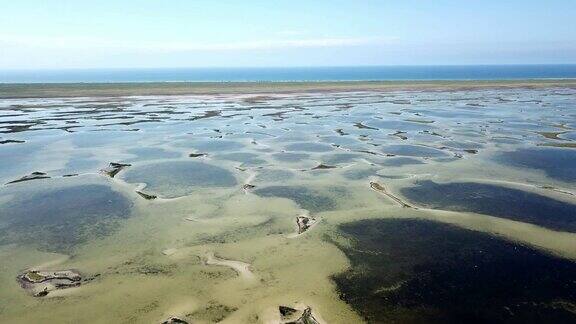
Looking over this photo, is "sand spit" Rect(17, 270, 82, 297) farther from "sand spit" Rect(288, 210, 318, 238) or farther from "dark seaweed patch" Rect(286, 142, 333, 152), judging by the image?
"dark seaweed patch" Rect(286, 142, 333, 152)

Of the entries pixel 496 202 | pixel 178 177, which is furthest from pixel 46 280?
pixel 496 202

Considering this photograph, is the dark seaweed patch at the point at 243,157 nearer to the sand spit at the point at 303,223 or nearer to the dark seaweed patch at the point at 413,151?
the dark seaweed patch at the point at 413,151

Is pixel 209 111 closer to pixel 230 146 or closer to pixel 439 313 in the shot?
pixel 230 146

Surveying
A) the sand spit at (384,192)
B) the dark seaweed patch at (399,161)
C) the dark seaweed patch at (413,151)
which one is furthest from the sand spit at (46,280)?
the dark seaweed patch at (413,151)

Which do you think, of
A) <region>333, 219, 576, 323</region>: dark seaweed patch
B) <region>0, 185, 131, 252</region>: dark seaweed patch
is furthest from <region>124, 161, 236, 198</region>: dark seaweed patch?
<region>333, 219, 576, 323</region>: dark seaweed patch

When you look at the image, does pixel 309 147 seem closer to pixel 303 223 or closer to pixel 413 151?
pixel 413 151

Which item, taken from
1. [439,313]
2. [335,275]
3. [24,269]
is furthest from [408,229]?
[24,269]
